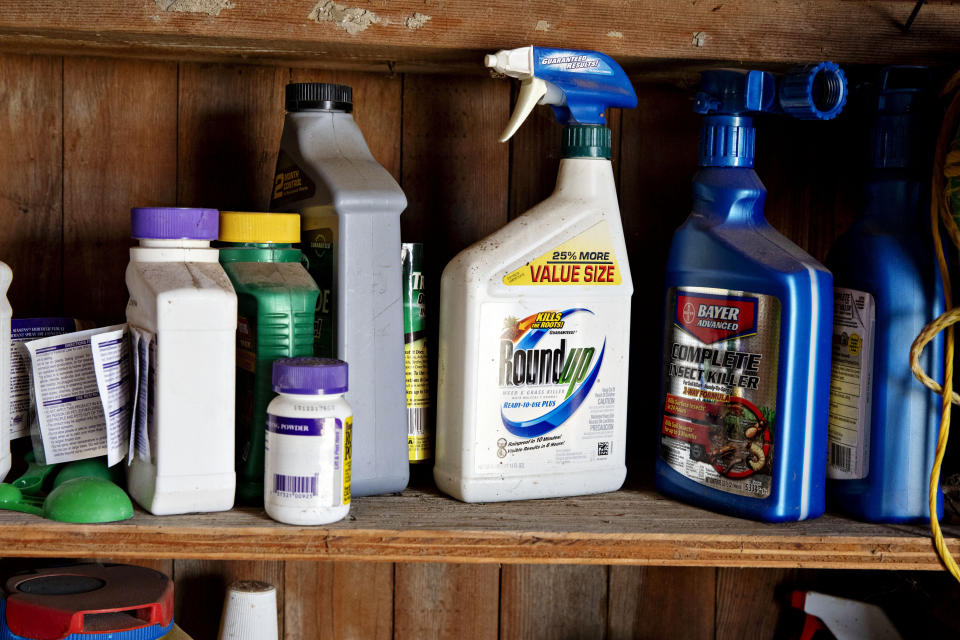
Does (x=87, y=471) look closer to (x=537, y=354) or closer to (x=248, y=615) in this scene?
(x=248, y=615)

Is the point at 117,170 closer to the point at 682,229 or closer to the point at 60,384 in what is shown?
the point at 60,384

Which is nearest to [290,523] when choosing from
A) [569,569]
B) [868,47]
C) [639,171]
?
[569,569]

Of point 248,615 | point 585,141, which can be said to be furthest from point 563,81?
point 248,615

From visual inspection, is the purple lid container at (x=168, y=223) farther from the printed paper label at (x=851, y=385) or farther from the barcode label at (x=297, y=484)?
the printed paper label at (x=851, y=385)

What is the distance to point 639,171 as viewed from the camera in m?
0.87

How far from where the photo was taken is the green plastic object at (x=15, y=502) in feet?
2.08

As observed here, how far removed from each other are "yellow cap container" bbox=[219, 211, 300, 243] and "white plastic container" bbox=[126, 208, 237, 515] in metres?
0.02

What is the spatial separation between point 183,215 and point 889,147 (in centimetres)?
53

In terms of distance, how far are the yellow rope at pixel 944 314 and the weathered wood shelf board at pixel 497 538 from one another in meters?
0.03

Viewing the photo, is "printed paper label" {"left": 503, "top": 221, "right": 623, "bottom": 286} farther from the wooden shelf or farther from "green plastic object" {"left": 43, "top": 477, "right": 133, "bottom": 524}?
"green plastic object" {"left": 43, "top": 477, "right": 133, "bottom": 524}

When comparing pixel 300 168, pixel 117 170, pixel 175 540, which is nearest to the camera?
pixel 175 540

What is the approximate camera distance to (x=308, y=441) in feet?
1.99

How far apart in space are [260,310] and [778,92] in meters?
0.43

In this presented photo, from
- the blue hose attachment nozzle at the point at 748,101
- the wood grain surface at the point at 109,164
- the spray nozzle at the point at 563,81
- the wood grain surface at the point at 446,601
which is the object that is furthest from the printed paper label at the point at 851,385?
the wood grain surface at the point at 109,164
